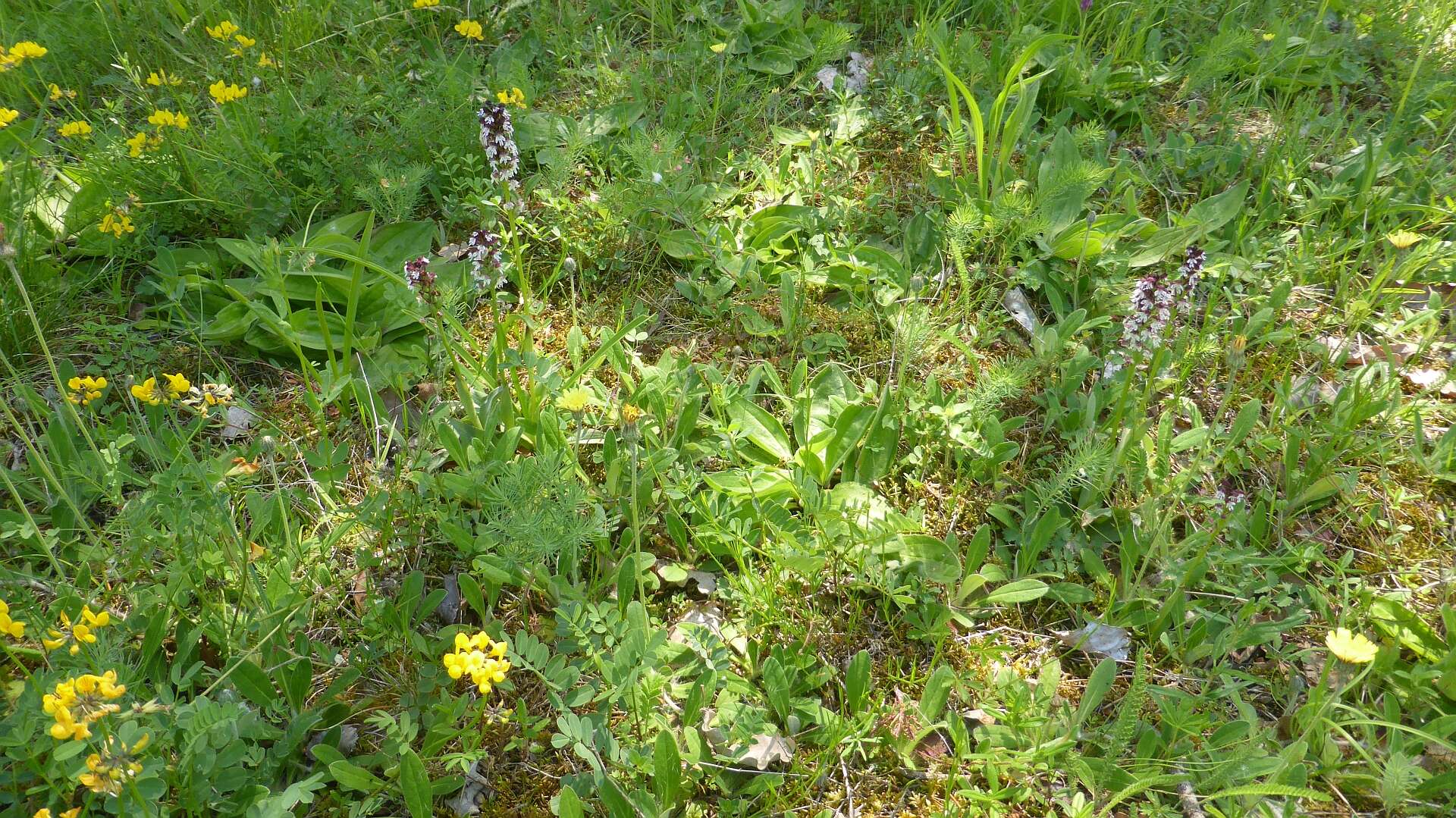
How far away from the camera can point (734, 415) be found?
2.07 metres

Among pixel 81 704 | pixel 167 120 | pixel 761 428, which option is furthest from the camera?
pixel 167 120

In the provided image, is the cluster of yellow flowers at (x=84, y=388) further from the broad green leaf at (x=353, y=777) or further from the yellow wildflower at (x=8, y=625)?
the broad green leaf at (x=353, y=777)

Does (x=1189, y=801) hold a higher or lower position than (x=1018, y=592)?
lower

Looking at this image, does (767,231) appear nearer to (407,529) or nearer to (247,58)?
(407,529)

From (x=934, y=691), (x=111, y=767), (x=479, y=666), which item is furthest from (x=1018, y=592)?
(x=111, y=767)

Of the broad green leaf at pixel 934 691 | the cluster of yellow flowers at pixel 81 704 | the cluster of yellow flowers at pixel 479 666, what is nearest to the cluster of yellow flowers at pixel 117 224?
the cluster of yellow flowers at pixel 81 704

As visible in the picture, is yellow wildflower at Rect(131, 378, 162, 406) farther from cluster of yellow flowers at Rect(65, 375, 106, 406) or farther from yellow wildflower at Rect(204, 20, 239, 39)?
yellow wildflower at Rect(204, 20, 239, 39)

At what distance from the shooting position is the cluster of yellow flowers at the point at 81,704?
1.16 m

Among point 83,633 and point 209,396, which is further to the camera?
point 209,396

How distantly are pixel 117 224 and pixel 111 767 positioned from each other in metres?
1.67

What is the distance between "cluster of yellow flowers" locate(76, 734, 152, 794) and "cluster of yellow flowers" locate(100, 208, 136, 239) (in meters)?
1.57

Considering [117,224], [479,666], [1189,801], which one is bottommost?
[1189,801]

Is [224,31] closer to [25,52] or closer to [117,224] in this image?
[25,52]

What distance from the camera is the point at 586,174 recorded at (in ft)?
8.81
